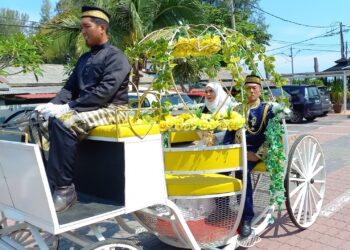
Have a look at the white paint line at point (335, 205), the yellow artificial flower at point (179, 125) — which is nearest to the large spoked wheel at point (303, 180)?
the white paint line at point (335, 205)

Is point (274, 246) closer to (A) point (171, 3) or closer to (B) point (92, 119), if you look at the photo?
(B) point (92, 119)

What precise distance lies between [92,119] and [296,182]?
288 cm

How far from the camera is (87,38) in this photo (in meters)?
3.13

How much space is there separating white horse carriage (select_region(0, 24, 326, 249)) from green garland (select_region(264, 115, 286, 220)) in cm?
8

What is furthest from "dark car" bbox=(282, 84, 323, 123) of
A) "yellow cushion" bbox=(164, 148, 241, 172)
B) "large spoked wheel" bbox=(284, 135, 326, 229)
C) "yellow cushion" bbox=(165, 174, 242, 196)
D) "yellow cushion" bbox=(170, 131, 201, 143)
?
"yellow cushion" bbox=(164, 148, 241, 172)

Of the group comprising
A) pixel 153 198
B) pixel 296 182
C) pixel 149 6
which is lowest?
pixel 296 182

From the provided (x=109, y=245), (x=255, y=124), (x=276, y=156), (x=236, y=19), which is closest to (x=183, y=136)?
(x=255, y=124)

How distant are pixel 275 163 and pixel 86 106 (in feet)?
6.81

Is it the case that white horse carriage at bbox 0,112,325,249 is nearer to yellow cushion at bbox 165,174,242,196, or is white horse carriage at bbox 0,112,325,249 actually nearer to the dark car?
yellow cushion at bbox 165,174,242,196

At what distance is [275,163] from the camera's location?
13.4ft

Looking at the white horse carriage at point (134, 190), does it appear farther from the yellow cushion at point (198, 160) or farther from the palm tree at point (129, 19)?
the palm tree at point (129, 19)

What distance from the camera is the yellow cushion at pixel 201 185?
139 inches

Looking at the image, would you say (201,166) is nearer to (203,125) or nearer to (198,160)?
(198,160)

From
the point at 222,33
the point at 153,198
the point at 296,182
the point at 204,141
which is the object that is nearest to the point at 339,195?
the point at 296,182
